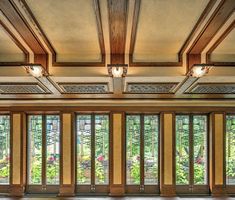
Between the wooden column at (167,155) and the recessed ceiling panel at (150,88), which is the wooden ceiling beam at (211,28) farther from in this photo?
the wooden column at (167,155)

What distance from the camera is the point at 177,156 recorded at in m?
7.23

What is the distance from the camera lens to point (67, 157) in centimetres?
707

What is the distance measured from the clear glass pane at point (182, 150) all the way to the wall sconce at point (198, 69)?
150 inches

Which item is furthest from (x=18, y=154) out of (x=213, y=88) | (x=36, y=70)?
(x=213, y=88)

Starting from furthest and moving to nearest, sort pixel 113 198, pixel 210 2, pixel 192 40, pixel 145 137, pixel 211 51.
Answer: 1. pixel 145 137
2. pixel 113 198
3. pixel 211 51
4. pixel 192 40
5. pixel 210 2

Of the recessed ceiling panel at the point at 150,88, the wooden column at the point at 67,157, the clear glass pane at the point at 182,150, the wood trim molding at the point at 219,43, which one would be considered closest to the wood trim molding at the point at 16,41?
the recessed ceiling panel at the point at 150,88

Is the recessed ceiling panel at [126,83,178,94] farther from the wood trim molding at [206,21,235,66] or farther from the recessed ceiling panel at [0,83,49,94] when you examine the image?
the recessed ceiling panel at [0,83,49,94]

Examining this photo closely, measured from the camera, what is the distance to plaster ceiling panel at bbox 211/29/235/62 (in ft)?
10.9

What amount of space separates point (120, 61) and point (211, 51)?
41.2 inches

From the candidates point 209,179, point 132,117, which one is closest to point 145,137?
point 132,117

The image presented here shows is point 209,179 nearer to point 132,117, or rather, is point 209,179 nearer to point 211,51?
point 132,117

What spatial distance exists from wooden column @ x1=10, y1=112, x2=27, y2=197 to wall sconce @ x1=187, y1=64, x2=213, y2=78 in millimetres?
4688

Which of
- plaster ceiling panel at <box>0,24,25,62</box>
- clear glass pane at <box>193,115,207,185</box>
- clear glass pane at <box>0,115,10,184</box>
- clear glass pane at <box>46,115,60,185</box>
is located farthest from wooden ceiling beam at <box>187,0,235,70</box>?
clear glass pane at <box>0,115,10,184</box>

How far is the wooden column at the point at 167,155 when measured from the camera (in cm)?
702
